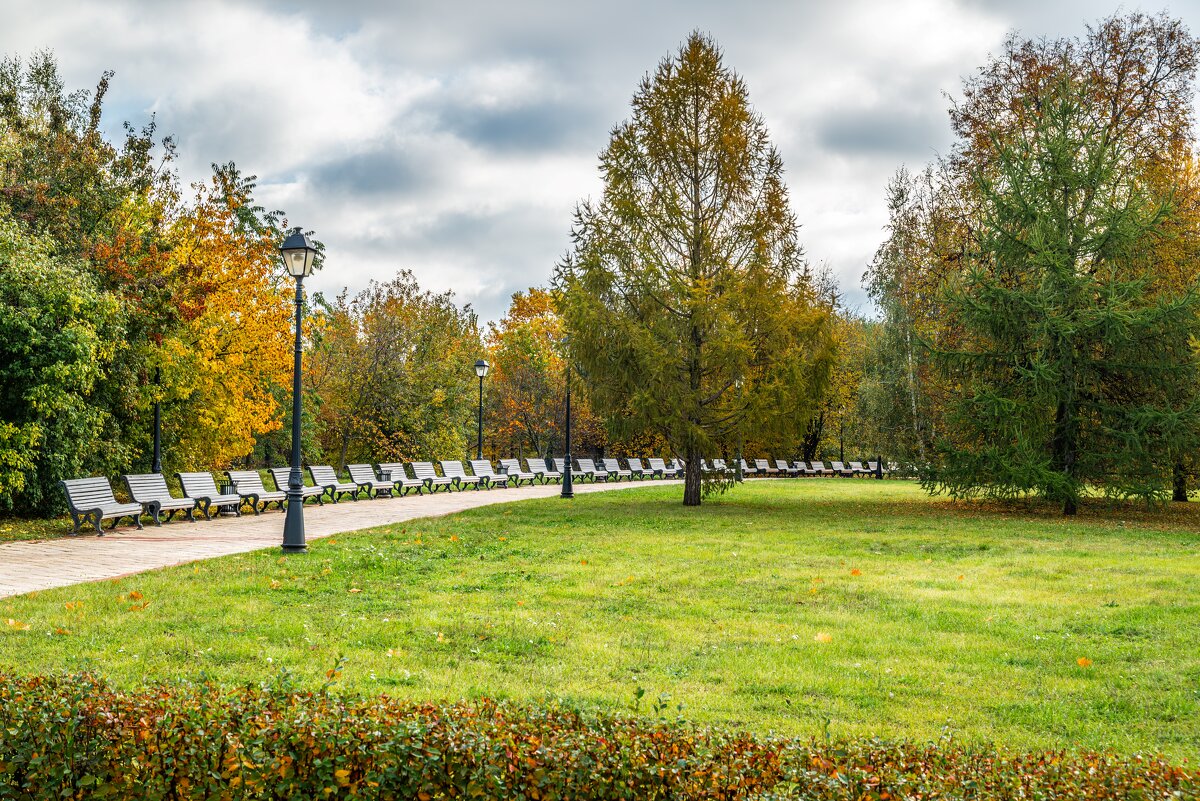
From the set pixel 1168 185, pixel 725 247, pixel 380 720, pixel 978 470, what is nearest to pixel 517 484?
pixel 725 247

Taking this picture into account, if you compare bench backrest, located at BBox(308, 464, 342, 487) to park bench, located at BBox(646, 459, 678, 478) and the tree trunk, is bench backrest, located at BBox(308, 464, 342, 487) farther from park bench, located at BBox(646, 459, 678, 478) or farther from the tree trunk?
park bench, located at BBox(646, 459, 678, 478)

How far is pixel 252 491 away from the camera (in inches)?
743

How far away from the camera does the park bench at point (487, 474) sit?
29.8 metres

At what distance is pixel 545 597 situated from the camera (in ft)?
27.9

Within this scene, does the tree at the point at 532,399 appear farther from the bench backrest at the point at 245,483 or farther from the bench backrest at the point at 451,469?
the bench backrest at the point at 245,483

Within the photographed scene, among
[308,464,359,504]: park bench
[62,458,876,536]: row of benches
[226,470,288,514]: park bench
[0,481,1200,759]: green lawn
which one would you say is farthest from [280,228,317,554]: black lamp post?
[308,464,359,504]: park bench

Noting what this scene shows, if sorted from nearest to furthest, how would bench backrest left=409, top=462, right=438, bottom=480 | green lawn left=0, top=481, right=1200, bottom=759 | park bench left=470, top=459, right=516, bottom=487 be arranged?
green lawn left=0, top=481, right=1200, bottom=759, bench backrest left=409, top=462, right=438, bottom=480, park bench left=470, top=459, right=516, bottom=487

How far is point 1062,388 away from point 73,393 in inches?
759

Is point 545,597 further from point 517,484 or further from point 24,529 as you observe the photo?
point 517,484

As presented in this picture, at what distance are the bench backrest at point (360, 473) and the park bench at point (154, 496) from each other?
24.4ft

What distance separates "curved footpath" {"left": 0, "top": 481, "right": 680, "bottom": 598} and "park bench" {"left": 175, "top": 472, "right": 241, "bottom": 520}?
1.16ft

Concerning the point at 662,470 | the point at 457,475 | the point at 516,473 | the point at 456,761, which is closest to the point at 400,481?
the point at 457,475

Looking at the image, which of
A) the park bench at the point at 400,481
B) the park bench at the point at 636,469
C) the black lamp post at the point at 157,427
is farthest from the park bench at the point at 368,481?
the park bench at the point at 636,469

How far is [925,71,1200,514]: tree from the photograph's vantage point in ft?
60.1
